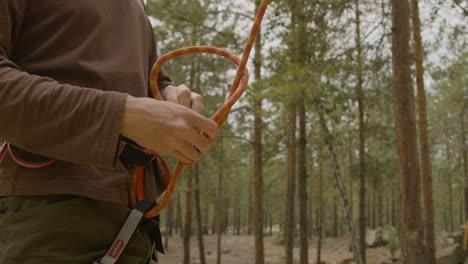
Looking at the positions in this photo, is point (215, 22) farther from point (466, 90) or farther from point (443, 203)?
point (443, 203)

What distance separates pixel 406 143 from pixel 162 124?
604 cm

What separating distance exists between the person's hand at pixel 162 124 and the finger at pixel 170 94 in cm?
35

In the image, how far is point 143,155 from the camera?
0.97m

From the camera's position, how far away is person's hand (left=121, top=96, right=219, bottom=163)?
2.60ft

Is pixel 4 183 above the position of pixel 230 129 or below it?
below

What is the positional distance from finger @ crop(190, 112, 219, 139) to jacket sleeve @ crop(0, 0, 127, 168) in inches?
6.0

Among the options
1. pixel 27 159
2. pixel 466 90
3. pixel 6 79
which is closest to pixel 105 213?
pixel 27 159

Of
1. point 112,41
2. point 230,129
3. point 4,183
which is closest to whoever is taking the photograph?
point 4,183

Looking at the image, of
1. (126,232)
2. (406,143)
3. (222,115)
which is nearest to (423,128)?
(406,143)

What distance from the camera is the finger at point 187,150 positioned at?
2.67 ft

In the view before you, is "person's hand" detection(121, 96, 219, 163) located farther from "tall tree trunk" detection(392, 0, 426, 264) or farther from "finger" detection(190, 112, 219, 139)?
"tall tree trunk" detection(392, 0, 426, 264)

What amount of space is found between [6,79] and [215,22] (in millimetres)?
12096

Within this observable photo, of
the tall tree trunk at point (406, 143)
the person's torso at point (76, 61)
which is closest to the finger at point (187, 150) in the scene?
the person's torso at point (76, 61)

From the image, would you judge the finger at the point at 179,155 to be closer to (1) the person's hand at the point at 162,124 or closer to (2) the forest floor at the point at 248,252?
(1) the person's hand at the point at 162,124
